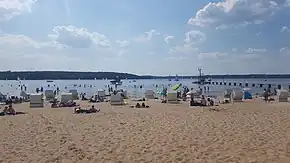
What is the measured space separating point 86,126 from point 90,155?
506cm

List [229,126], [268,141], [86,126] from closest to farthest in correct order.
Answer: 1. [268,141]
2. [229,126]
3. [86,126]

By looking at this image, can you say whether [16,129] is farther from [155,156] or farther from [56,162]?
[155,156]

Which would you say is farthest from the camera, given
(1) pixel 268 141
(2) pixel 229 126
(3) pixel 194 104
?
(3) pixel 194 104

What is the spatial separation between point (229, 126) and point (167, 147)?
4189mm

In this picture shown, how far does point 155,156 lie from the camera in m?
7.88

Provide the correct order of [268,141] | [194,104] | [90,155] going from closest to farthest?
1. [90,155]
2. [268,141]
3. [194,104]

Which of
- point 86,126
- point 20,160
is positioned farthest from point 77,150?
point 86,126

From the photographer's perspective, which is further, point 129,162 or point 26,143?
point 26,143

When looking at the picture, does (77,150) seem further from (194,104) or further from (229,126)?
(194,104)

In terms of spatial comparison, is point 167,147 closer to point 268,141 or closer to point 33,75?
point 268,141

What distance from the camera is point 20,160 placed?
7730 millimetres

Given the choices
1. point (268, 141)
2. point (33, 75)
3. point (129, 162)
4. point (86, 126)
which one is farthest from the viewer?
point (33, 75)

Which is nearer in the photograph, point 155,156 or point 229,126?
point 155,156

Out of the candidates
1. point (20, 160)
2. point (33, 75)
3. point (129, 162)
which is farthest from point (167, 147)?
point (33, 75)
